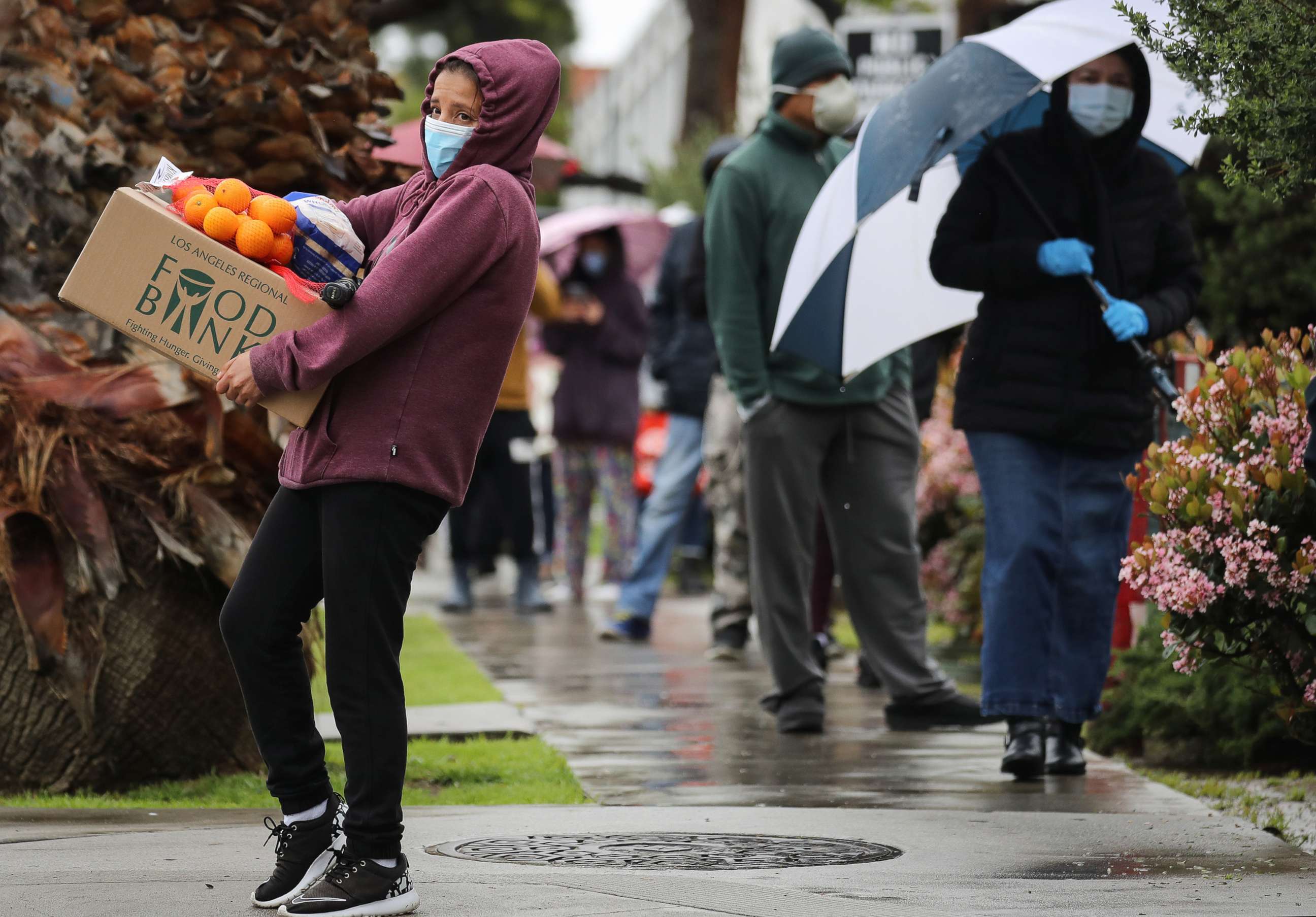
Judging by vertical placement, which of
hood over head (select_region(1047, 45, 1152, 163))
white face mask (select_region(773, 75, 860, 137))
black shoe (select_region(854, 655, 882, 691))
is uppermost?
white face mask (select_region(773, 75, 860, 137))

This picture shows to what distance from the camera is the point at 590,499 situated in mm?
12297

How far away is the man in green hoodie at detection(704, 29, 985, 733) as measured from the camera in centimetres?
673

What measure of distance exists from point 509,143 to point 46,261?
2098 mm

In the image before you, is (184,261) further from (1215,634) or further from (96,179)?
(1215,634)

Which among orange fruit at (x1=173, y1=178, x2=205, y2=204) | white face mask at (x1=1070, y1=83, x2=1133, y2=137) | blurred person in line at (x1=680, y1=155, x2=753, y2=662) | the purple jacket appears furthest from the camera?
→ the purple jacket

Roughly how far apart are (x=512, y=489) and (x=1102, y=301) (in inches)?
249

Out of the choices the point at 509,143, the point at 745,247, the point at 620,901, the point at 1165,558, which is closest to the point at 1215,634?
the point at 1165,558

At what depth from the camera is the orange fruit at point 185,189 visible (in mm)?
4055

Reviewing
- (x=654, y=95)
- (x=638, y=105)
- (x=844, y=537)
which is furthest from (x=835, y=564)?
(x=638, y=105)

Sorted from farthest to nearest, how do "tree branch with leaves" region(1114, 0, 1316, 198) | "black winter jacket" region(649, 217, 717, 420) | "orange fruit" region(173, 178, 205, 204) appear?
"black winter jacket" region(649, 217, 717, 420)
"tree branch with leaves" region(1114, 0, 1316, 198)
"orange fruit" region(173, 178, 205, 204)

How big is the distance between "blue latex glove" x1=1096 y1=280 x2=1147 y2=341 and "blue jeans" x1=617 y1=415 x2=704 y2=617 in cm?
477

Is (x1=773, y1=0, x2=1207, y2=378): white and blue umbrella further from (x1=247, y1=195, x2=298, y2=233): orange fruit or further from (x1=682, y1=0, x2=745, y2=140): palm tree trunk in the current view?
(x1=682, y1=0, x2=745, y2=140): palm tree trunk

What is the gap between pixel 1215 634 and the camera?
4.82m

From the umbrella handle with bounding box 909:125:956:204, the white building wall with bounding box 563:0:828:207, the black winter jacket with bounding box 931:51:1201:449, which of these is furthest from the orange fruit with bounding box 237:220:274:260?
the white building wall with bounding box 563:0:828:207
